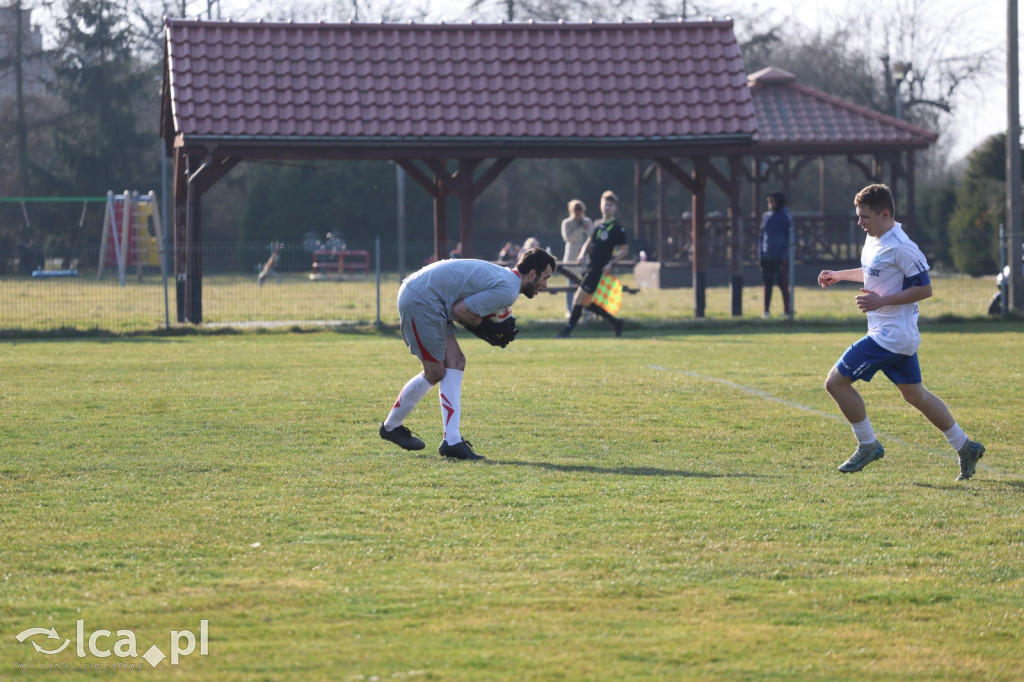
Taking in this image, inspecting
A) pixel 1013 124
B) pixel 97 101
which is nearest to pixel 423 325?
pixel 1013 124

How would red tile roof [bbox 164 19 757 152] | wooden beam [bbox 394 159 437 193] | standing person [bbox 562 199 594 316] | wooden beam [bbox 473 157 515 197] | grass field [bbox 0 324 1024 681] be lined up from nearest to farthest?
grass field [bbox 0 324 1024 681]
standing person [bbox 562 199 594 316]
red tile roof [bbox 164 19 757 152]
wooden beam [bbox 473 157 515 197]
wooden beam [bbox 394 159 437 193]

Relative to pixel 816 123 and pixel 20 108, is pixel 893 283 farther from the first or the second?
pixel 20 108

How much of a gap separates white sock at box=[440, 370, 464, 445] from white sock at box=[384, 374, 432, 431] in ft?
0.38

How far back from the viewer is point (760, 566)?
212 inches

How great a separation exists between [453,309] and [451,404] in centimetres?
66

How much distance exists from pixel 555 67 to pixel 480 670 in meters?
19.0

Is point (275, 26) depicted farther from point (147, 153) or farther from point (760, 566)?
point (147, 153)

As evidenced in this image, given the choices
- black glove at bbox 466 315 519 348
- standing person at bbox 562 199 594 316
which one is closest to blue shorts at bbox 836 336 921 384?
black glove at bbox 466 315 519 348

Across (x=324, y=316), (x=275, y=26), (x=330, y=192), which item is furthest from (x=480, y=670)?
(x=330, y=192)

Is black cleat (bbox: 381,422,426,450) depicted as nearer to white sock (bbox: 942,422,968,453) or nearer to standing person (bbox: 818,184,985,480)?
standing person (bbox: 818,184,985,480)

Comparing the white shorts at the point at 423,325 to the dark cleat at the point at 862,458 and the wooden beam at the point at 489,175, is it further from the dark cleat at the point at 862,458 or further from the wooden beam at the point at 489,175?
the wooden beam at the point at 489,175

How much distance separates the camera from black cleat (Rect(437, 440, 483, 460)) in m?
8.04

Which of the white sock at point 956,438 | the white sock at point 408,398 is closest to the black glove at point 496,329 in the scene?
the white sock at point 408,398

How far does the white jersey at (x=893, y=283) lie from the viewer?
7375mm
